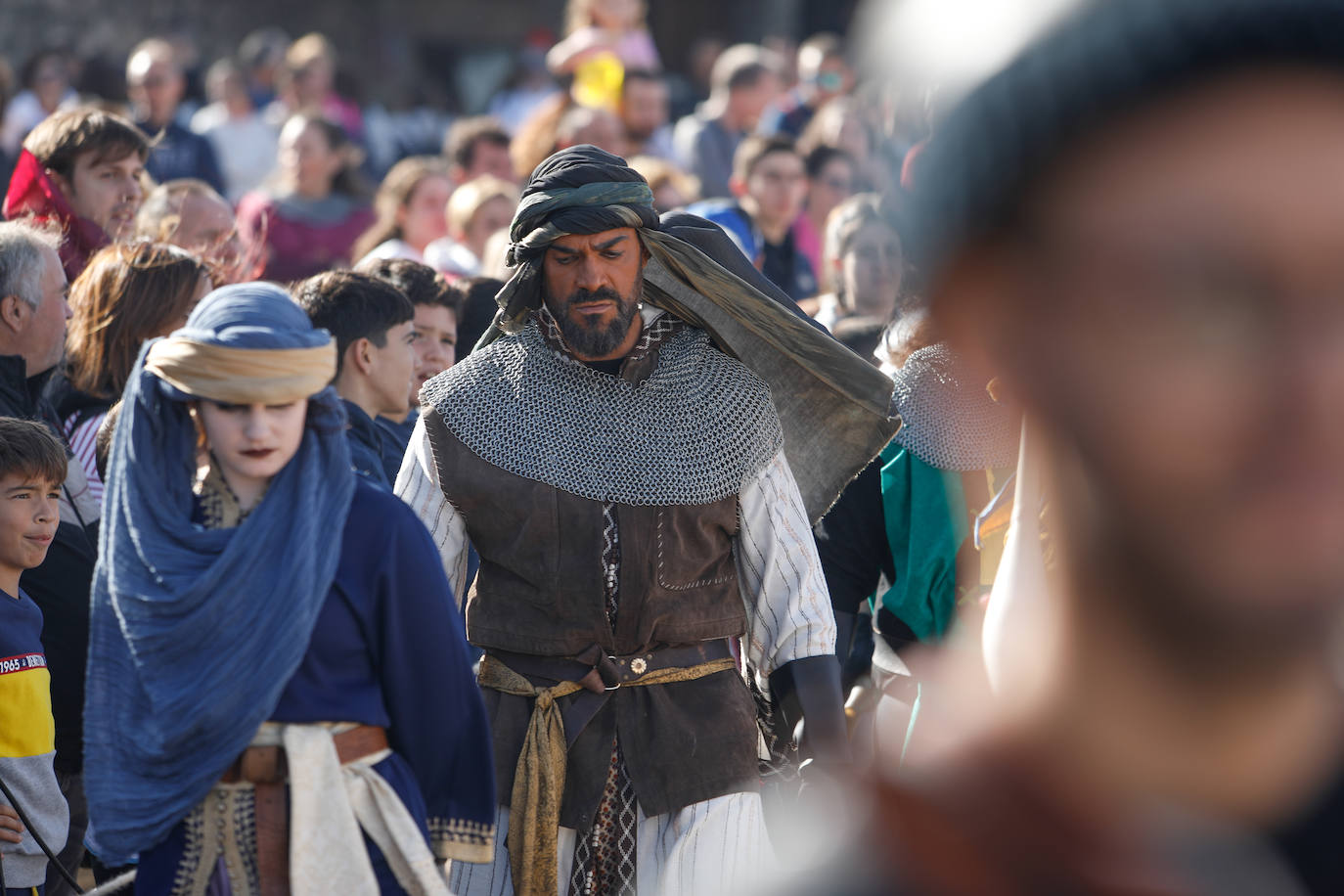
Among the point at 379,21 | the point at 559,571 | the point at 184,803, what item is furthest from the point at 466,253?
the point at 379,21

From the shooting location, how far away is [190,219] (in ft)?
20.3

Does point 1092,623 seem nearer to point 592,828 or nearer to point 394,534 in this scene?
point 394,534

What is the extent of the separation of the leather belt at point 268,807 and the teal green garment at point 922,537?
6.31ft

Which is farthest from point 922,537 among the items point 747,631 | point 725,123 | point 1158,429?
point 725,123

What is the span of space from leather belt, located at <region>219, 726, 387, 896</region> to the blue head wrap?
58mm

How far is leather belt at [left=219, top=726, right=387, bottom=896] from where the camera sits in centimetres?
293

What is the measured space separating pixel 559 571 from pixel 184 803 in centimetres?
102

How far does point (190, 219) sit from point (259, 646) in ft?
12.2

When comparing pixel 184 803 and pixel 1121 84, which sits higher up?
pixel 1121 84

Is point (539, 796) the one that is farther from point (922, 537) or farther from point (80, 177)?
point (80, 177)

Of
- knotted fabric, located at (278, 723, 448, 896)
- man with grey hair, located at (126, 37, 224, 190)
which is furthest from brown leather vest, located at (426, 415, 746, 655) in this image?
man with grey hair, located at (126, 37, 224, 190)

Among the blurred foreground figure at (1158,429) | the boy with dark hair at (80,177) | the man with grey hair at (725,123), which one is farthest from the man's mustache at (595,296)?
the man with grey hair at (725,123)

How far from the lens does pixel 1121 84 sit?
62cm

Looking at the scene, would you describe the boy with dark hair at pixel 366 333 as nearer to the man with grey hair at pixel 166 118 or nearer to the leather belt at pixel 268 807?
the leather belt at pixel 268 807
